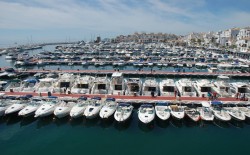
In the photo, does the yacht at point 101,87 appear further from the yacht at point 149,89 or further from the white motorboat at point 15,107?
the white motorboat at point 15,107

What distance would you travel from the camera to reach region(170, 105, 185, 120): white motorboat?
27377mm

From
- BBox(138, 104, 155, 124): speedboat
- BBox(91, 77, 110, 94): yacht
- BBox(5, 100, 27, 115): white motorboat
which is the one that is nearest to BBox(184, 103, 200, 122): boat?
BBox(138, 104, 155, 124): speedboat

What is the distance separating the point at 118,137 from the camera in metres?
25.6

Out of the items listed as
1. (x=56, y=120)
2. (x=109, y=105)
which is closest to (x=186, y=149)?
(x=109, y=105)

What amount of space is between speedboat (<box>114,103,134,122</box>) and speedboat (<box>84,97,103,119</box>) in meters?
2.62

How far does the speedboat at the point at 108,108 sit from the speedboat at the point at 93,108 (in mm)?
666

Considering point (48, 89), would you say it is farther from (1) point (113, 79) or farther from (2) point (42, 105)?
(1) point (113, 79)

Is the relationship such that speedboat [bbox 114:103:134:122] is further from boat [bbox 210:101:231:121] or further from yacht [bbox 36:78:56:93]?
yacht [bbox 36:78:56:93]

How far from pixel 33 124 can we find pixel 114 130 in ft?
36.1

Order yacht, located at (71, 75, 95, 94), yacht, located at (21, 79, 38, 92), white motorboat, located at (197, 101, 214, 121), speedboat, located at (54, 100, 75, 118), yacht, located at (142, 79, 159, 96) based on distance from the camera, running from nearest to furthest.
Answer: white motorboat, located at (197, 101, 214, 121) → speedboat, located at (54, 100, 75, 118) → yacht, located at (142, 79, 159, 96) → yacht, located at (71, 75, 95, 94) → yacht, located at (21, 79, 38, 92)

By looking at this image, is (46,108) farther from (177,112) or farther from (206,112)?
(206,112)

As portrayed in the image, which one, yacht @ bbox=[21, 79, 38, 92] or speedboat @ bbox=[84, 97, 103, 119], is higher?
yacht @ bbox=[21, 79, 38, 92]

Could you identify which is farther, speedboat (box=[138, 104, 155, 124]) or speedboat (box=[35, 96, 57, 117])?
speedboat (box=[35, 96, 57, 117])

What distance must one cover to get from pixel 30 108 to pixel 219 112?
25596 mm
